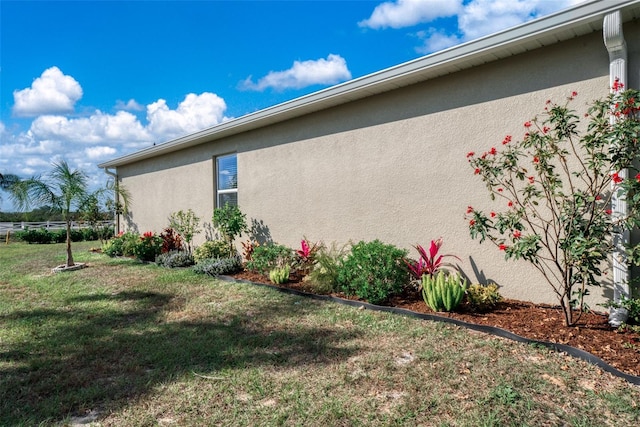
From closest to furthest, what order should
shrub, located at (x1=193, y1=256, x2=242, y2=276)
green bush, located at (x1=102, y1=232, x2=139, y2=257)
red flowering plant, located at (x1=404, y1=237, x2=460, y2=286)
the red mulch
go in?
the red mulch, red flowering plant, located at (x1=404, y1=237, x2=460, y2=286), shrub, located at (x1=193, y1=256, x2=242, y2=276), green bush, located at (x1=102, y1=232, x2=139, y2=257)

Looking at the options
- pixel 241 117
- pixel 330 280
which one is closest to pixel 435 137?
pixel 330 280

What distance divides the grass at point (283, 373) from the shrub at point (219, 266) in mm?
2048

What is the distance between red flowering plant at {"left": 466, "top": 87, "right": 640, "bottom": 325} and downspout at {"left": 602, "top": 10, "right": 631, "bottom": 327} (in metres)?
Answer: 0.06

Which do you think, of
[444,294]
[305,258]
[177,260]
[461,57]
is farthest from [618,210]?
[177,260]

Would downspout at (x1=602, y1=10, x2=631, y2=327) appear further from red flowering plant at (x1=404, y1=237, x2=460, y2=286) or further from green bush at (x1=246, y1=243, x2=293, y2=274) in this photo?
green bush at (x1=246, y1=243, x2=293, y2=274)

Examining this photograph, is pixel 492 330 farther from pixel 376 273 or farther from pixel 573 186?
pixel 573 186

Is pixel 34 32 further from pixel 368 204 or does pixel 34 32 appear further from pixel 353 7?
pixel 368 204

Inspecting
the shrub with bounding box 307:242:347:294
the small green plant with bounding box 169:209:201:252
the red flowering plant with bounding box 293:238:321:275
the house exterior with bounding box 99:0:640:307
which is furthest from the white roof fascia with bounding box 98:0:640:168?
the small green plant with bounding box 169:209:201:252

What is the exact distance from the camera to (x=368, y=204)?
5.89 metres

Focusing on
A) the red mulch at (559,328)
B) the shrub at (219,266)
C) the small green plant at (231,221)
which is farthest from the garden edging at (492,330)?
the small green plant at (231,221)

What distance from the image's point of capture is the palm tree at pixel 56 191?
866 cm

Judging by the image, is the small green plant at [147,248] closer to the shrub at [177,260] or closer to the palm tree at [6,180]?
the shrub at [177,260]

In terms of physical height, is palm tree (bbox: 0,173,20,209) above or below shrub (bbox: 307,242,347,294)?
above

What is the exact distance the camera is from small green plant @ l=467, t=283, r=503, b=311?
14.0ft
